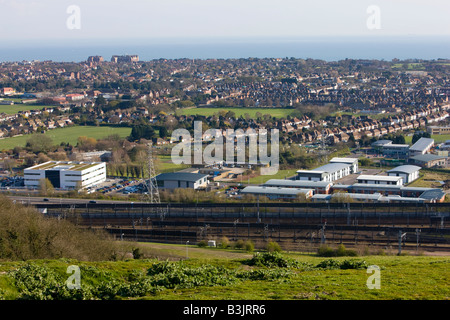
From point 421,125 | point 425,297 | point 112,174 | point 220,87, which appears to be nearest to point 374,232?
point 425,297

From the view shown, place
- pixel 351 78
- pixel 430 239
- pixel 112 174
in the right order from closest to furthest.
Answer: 1. pixel 430 239
2. pixel 112 174
3. pixel 351 78

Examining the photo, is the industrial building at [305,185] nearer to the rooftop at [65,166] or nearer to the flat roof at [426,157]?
the flat roof at [426,157]

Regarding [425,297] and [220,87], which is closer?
[425,297]

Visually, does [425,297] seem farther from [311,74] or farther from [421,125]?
[311,74]

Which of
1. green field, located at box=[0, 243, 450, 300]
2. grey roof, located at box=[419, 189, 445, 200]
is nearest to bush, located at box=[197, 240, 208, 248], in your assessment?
green field, located at box=[0, 243, 450, 300]

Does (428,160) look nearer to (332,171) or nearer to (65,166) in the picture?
(332,171)

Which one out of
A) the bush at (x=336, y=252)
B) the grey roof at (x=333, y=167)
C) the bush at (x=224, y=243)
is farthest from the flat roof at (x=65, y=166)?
the bush at (x=336, y=252)

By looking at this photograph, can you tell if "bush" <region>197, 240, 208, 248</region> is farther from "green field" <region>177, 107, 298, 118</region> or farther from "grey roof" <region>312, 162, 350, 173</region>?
"green field" <region>177, 107, 298, 118</region>
